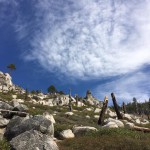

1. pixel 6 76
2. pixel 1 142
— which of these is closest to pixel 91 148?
pixel 1 142

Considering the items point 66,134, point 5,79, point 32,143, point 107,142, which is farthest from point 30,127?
point 5,79

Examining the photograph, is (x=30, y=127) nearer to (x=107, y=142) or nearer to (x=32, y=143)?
(x=32, y=143)

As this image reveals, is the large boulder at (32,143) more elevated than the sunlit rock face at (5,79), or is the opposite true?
the sunlit rock face at (5,79)

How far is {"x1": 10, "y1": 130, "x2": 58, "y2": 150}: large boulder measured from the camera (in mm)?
20516

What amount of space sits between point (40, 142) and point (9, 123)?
6225 millimetres

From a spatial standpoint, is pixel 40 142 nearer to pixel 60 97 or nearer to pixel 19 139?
pixel 19 139

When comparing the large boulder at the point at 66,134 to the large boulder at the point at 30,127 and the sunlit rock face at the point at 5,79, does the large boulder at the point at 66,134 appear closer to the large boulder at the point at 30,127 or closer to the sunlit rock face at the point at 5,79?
the large boulder at the point at 30,127

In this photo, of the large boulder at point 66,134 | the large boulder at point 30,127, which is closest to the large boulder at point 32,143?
the large boulder at point 30,127

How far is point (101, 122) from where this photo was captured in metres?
41.0

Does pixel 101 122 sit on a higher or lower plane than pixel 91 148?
higher

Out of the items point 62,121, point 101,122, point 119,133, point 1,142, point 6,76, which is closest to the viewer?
point 1,142

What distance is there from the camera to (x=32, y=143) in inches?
824

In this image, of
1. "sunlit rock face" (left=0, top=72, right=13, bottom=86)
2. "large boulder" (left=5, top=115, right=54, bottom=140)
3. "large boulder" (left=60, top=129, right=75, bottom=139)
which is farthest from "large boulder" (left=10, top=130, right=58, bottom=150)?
"sunlit rock face" (left=0, top=72, right=13, bottom=86)

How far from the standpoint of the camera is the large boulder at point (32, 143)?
808 inches
